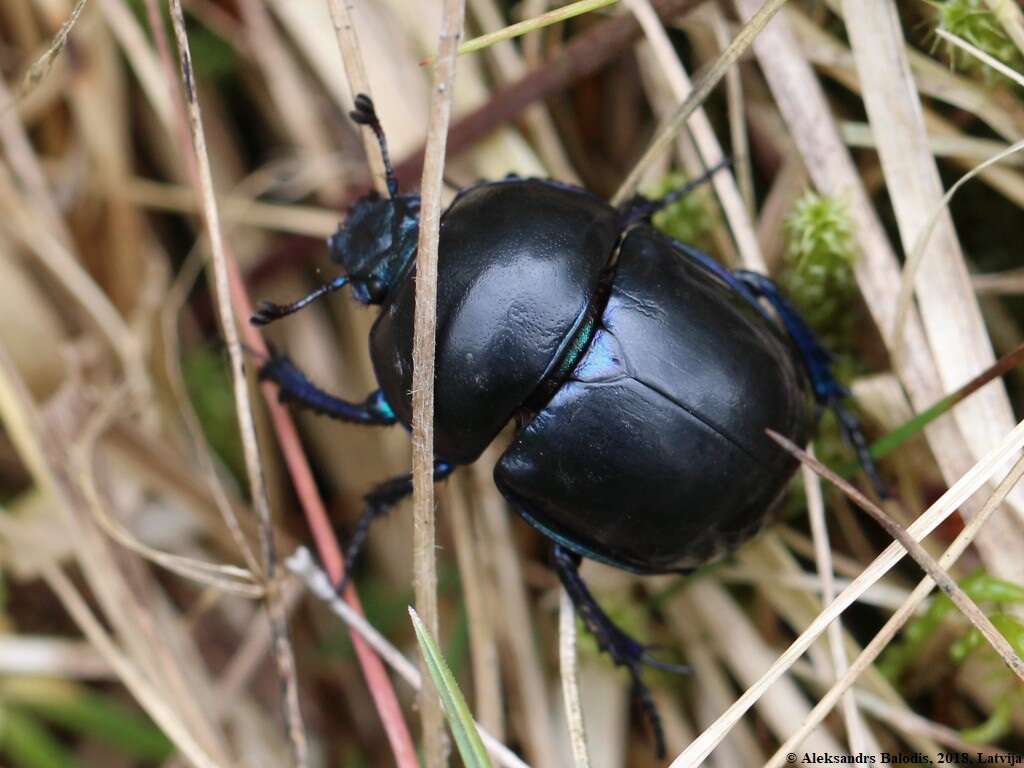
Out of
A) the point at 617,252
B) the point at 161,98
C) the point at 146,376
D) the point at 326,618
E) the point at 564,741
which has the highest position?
the point at 161,98

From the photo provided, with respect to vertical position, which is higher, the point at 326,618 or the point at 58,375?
the point at 58,375

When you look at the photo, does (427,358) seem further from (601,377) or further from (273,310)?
(273,310)

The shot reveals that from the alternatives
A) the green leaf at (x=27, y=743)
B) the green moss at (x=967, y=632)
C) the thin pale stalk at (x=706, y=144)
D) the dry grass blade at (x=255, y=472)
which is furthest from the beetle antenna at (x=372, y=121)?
the green leaf at (x=27, y=743)

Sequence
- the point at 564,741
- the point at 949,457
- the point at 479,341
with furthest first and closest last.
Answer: the point at 564,741 → the point at 949,457 → the point at 479,341

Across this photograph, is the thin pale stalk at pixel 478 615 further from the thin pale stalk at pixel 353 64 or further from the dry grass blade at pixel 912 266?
the dry grass blade at pixel 912 266

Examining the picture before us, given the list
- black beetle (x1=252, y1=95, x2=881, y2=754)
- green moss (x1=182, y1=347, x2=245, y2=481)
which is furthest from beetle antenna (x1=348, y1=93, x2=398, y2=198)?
green moss (x1=182, y1=347, x2=245, y2=481)

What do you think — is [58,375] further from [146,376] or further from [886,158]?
[886,158]

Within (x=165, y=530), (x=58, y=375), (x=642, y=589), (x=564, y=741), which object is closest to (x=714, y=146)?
(x=642, y=589)
